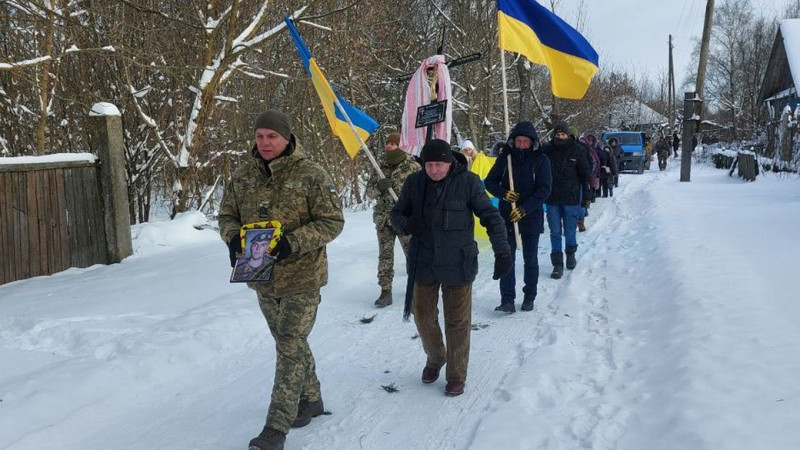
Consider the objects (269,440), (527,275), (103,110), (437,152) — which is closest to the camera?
(269,440)

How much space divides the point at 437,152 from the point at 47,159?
570 cm

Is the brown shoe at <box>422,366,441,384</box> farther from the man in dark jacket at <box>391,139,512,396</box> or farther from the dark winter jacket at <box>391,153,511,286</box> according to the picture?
the dark winter jacket at <box>391,153,511,286</box>

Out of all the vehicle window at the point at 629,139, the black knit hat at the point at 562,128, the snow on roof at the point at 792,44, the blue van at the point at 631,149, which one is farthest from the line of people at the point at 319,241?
the snow on roof at the point at 792,44

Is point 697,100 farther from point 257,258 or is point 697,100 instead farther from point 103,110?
point 257,258

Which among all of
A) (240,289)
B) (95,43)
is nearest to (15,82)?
(95,43)

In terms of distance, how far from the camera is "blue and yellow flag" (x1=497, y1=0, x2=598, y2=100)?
653 centimetres

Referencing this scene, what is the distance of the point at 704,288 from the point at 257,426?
160 inches

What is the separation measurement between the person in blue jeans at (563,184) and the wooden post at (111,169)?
5.73m

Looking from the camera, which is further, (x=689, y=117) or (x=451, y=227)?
(x=689, y=117)

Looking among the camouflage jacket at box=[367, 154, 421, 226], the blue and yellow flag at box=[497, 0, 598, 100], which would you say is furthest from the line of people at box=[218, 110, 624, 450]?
the blue and yellow flag at box=[497, 0, 598, 100]

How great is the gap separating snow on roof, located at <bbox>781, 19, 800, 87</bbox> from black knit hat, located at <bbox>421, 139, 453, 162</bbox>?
951 inches

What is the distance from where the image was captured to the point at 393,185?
5.99m

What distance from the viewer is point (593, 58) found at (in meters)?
6.55

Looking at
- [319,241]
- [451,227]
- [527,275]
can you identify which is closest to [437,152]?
[451,227]
